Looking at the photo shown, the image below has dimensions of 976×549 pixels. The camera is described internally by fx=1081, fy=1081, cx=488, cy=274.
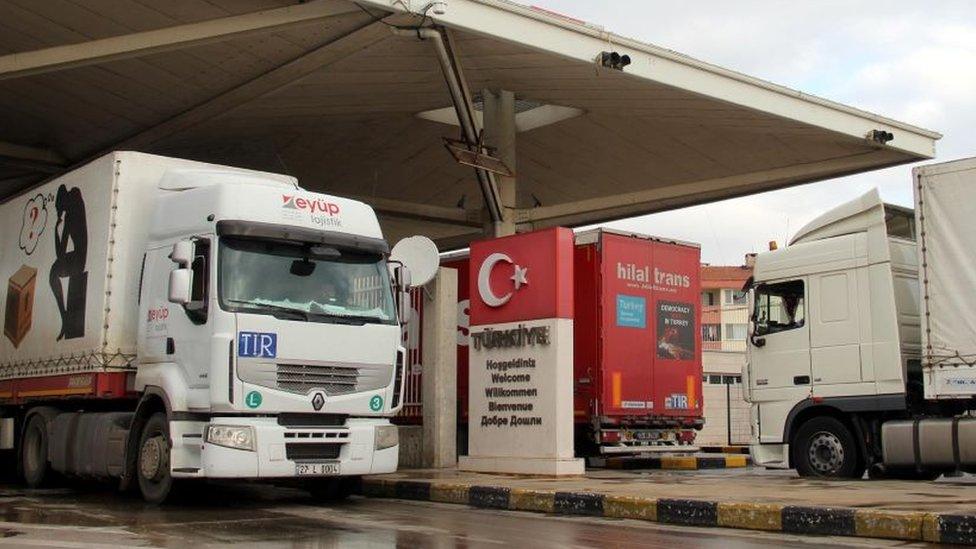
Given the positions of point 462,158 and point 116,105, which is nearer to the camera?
point 462,158

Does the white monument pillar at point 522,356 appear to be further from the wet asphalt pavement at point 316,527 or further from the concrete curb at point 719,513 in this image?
the wet asphalt pavement at point 316,527

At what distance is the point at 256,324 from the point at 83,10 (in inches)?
312

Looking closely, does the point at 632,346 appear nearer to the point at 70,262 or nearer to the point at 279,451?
the point at 279,451

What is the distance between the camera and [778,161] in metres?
22.7

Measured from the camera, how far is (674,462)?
60.1ft

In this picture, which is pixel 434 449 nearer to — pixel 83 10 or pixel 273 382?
pixel 273 382

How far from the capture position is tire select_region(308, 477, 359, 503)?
12.1 meters

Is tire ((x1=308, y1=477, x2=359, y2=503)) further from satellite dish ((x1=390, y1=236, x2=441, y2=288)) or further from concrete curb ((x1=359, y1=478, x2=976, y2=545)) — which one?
satellite dish ((x1=390, y1=236, x2=441, y2=288))

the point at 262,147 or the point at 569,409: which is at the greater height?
the point at 262,147

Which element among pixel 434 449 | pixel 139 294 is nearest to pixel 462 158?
pixel 434 449

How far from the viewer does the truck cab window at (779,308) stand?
1434cm

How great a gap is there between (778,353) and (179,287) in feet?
26.5

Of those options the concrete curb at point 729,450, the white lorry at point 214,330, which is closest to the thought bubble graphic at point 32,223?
the white lorry at point 214,330

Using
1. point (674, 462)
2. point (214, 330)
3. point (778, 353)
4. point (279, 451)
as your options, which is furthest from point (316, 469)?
point (674, 462)
